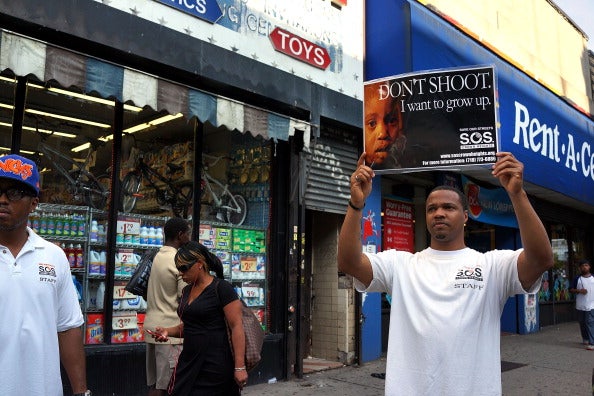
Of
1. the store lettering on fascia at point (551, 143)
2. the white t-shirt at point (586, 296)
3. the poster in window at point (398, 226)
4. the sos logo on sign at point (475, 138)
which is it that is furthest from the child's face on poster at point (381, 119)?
the white t-shirt at point (586, 296)

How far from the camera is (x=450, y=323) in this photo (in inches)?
91.6

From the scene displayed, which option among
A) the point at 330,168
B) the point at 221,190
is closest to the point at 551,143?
the point at 330,168

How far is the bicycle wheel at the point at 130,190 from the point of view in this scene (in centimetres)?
652

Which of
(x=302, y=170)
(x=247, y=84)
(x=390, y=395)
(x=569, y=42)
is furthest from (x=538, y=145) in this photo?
(x=390, y=395)

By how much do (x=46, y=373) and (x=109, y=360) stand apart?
3750 mm

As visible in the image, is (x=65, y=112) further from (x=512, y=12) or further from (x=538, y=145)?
(x=512, y=12)

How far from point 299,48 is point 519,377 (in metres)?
6.19

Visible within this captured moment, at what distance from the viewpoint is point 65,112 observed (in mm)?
6176

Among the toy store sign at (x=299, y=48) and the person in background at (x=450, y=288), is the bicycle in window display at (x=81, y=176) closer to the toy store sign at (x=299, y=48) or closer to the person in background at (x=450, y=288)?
the toy store sign at (x=299, y=48)

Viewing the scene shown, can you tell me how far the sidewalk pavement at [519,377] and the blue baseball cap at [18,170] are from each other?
4969mm

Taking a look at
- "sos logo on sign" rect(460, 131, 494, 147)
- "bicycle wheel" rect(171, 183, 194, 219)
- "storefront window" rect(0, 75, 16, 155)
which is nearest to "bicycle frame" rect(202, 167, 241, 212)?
"bicycle wheel" rect(171, 183, 194, 219)

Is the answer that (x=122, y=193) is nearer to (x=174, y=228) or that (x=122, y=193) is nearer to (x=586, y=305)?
(x=174, y=228)

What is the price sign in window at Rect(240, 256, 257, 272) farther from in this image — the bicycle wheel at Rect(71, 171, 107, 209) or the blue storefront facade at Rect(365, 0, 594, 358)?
the blue storefront facade at Rect(365, 0, 594, 358)

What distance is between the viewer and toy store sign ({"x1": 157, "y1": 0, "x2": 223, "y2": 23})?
6.42m
